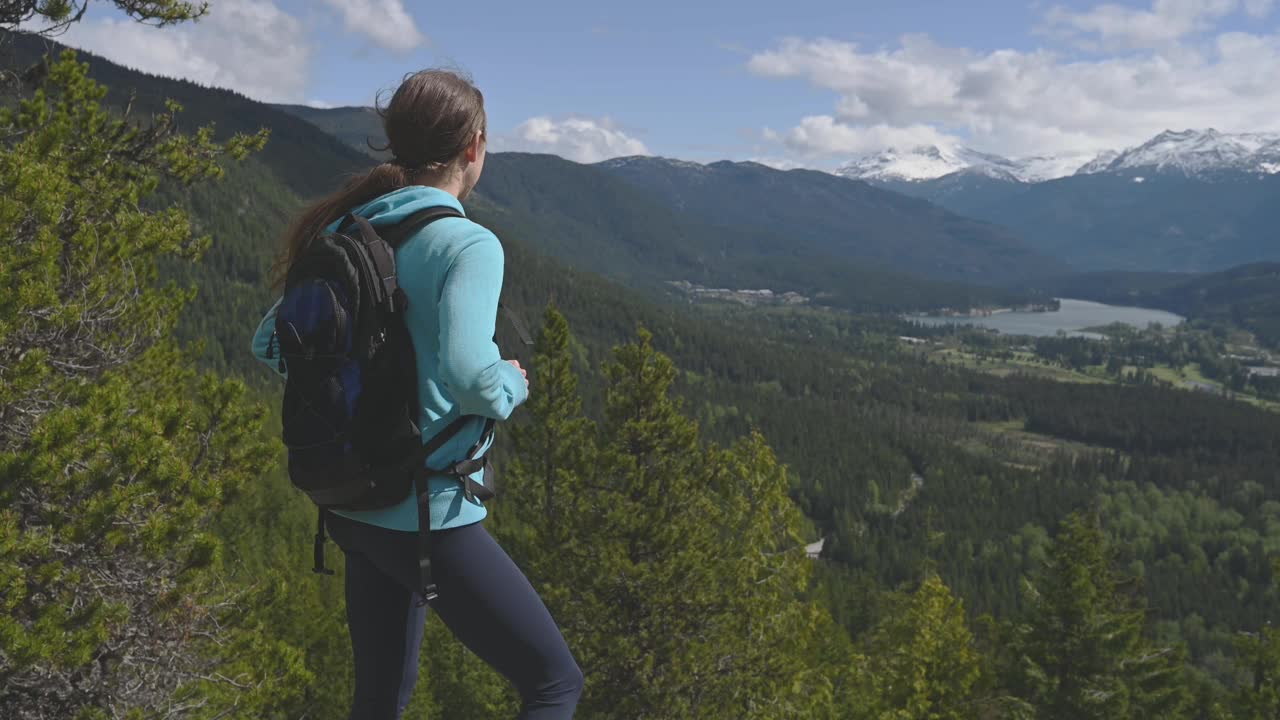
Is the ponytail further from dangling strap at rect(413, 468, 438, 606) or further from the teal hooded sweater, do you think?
dangling strap at rect(413, 468, 438, 606)

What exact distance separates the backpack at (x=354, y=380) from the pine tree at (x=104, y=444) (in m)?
5.11

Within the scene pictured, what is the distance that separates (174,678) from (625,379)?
40.5ft

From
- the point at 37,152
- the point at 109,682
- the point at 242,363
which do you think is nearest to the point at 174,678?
the point at 109,682

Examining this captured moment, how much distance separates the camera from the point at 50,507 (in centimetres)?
714

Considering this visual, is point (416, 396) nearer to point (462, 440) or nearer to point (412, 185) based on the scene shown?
point (462, 440)

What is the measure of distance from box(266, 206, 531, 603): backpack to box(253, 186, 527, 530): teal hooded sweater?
0.13 ft

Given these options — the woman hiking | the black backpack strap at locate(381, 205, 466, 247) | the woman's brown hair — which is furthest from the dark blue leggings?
the woman's brown hair

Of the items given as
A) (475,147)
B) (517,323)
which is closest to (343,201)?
(475,147)

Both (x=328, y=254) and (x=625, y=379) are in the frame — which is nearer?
(x=328, y=254)

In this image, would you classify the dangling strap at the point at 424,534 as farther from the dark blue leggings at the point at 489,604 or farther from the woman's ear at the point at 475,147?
the woman's ear at the point at 475,147

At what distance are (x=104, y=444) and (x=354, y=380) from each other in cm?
565

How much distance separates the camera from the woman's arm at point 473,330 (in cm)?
269

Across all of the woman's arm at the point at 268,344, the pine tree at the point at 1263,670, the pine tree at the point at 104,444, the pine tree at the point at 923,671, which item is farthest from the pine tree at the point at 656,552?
the woman's arm at the point at 268,344

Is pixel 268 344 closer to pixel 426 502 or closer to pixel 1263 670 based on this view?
pixel 426 502
